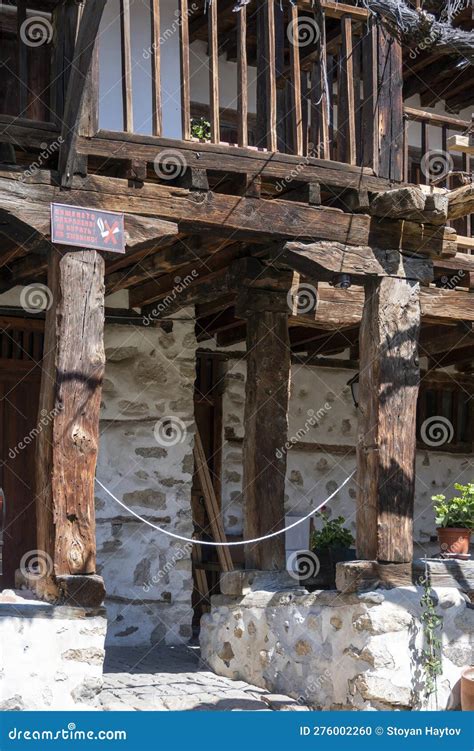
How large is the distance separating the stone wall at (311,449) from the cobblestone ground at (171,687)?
1.73 metres

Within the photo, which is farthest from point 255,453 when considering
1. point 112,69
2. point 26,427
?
point 112,69

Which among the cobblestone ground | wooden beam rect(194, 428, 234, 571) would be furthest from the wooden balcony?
the cobblestone ground

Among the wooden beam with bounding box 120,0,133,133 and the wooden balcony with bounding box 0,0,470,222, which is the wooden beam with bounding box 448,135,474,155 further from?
the wooden beam with bounding box 120,0,133,133

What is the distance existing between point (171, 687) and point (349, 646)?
Answer: 1.28m

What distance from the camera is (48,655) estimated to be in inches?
229

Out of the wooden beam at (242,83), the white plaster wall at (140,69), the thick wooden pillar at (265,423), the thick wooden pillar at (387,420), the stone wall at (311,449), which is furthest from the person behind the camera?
the stone wall at (311,449)

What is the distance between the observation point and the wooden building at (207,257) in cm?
606

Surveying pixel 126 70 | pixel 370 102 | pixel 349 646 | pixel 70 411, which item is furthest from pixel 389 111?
pixel 349 646

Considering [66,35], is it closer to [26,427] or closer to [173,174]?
[173,174]

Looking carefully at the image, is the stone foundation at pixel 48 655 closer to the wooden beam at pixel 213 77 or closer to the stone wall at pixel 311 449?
the wooden beam at pixel 213 77

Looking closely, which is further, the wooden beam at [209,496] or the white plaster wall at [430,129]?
the white plaster wall at [430,129]

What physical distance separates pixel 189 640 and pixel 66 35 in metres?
5.01

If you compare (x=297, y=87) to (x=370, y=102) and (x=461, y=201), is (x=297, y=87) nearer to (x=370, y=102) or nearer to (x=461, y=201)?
(x=370, y=102)

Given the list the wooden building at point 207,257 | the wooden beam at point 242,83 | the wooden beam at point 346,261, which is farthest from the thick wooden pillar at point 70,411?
the wooden beam at point 346,261
